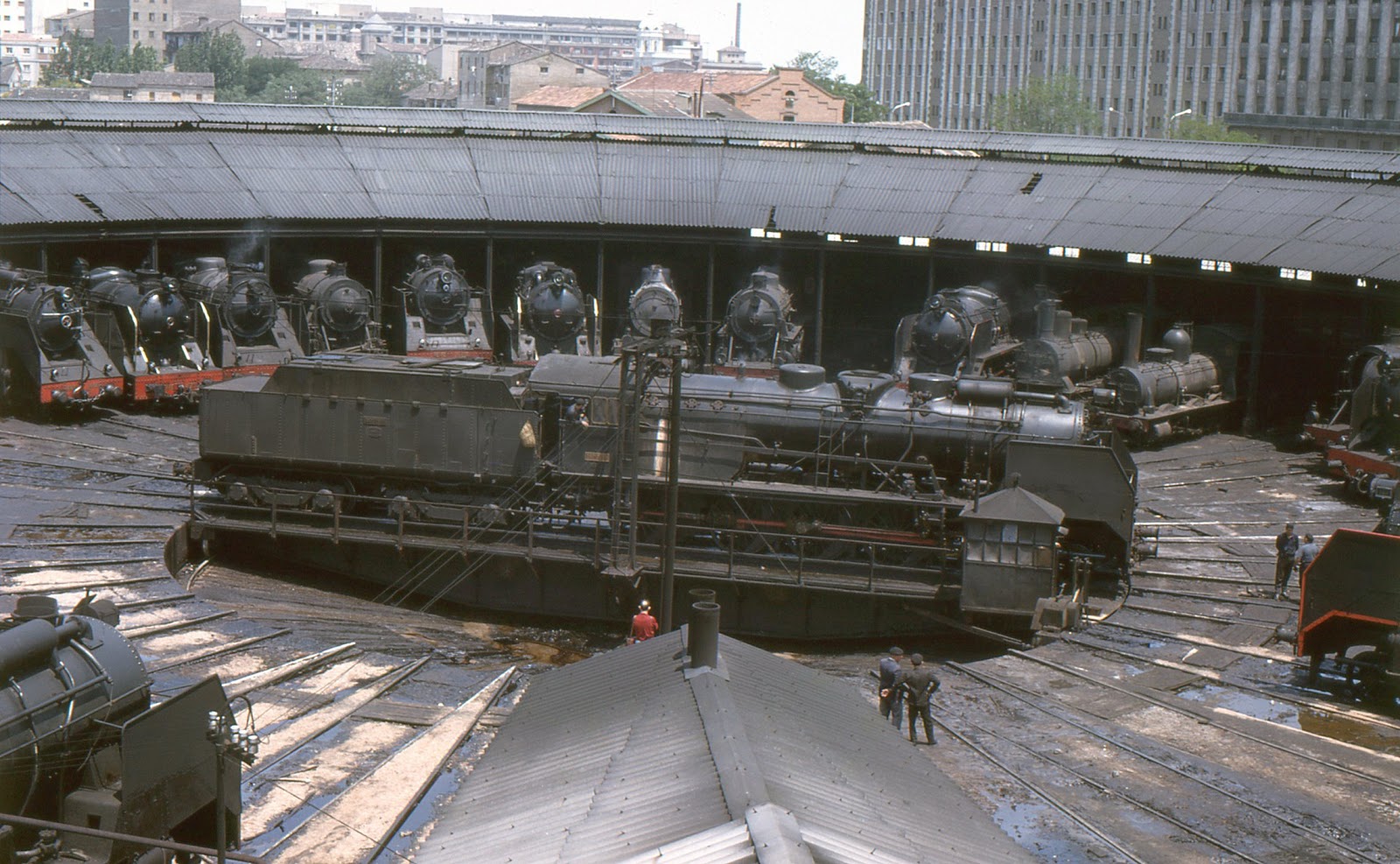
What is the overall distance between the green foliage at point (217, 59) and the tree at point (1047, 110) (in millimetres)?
76552

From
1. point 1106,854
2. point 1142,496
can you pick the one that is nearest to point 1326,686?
point 1106,854

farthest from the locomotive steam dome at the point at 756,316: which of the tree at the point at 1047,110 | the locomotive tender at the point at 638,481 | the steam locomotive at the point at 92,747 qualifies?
the tree at the point at 1047,110

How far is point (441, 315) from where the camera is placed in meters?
40.6

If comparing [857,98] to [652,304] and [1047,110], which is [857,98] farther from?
[652,304]

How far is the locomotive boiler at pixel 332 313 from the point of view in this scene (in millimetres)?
38531

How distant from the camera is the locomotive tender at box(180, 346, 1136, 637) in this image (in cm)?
2545

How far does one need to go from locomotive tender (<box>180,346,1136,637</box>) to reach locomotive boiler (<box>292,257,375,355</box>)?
10442 millimetres

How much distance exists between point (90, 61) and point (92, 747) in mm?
139370

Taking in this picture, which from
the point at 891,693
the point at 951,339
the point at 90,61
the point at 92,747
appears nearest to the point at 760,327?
the point at 951,339

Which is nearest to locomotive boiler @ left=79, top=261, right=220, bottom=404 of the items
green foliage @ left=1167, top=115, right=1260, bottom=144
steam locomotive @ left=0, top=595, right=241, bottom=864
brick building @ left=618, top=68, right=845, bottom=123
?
steam locomotive @ left=0, top=595, right=241, bottom=864

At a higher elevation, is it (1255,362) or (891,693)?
(1255,362)

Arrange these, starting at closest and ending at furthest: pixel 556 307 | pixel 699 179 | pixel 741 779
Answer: pixel 741 779 < pixel 556 307 < pixel 699 179

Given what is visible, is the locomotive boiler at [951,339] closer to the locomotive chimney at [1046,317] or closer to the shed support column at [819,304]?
the locomotive chimney at [1046,317]

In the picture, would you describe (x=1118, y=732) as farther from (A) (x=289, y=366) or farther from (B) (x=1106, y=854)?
(A) (x=289, y=366)
